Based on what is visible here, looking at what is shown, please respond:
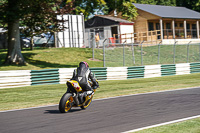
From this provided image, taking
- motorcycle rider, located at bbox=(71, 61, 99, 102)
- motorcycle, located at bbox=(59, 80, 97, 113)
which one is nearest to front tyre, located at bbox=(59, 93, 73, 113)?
motorcycle, located at bbox=(59, 80, 97, 113)

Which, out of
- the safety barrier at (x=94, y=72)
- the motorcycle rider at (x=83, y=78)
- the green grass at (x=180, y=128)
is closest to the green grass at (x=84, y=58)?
the safety barrier at (x=94, y=72)

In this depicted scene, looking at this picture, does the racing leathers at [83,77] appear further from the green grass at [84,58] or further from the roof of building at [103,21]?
the roof of building at [103,21]

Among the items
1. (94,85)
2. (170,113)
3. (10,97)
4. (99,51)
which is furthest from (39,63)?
(170,113)

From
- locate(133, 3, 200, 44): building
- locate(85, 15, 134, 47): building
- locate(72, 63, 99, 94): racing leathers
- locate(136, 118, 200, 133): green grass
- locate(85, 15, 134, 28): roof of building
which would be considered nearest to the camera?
locate(136, 118, 200, 133): green grass

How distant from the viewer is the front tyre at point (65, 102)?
8352 millimetres

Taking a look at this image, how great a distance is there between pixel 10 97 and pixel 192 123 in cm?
829

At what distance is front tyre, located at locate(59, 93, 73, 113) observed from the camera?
835 cm

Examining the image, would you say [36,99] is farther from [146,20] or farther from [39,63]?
[146,20]

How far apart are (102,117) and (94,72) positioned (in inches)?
473

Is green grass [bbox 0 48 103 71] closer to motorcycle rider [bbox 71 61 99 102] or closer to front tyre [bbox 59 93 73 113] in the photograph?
motorcycle rider [bbox 71 61 99 102]

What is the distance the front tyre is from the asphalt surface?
0.47 feet

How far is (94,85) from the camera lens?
372 inches

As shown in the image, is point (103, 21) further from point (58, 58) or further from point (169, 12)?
point (58, 58)

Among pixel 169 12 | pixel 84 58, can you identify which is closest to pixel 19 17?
pixel 84 58
